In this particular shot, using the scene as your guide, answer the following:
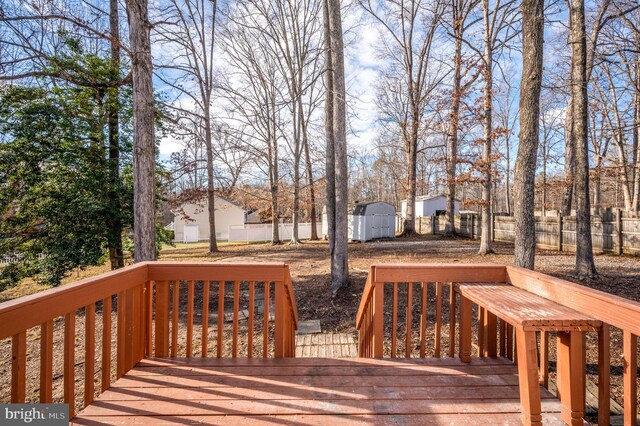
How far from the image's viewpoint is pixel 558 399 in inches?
75.4

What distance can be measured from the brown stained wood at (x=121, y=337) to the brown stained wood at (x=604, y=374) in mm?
2909

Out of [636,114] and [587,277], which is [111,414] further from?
[636,114]

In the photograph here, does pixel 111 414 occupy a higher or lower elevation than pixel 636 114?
lower

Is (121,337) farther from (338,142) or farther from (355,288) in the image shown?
(355,288)

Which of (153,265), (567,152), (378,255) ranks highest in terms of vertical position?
(567,152)

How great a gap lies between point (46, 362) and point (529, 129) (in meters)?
4.92

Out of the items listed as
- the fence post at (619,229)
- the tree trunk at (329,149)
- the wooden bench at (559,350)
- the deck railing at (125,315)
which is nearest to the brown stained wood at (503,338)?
the wooden bench at (559,350)

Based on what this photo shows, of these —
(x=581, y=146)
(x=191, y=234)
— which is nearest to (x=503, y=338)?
(x=581, y=146)

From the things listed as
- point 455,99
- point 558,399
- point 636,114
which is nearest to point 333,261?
point 558,399

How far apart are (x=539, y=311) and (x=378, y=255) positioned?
29.4 ft

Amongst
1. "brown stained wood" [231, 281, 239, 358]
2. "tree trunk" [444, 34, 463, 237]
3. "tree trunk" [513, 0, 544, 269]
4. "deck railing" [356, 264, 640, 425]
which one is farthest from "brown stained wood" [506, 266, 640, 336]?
"tree trunk" [444, 34, 463, 237]

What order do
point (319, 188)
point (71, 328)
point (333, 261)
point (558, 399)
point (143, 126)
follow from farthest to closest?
1. point (319, 188)
2. point (333, 261)
3. point (143, 126)
4. point (558, 399)
5. point (71, 328)

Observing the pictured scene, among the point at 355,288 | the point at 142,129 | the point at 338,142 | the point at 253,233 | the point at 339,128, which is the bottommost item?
the point at 355,288

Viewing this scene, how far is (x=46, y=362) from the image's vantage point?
1521mm
